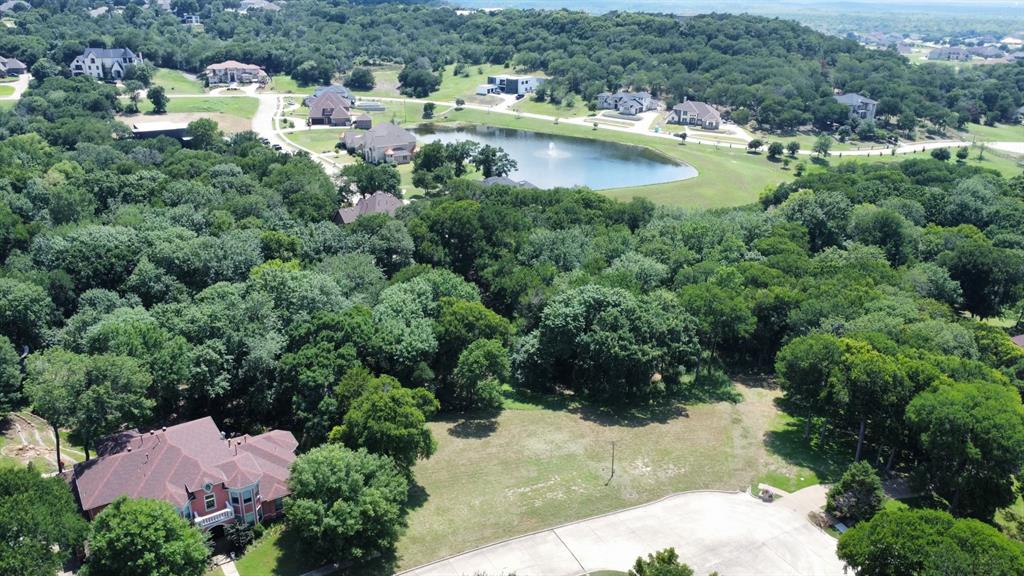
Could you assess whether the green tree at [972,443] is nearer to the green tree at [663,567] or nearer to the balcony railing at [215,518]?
the green tree at [663,567]

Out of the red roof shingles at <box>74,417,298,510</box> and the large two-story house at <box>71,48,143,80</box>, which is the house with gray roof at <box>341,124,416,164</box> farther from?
the red roof shingles at <box>74,417,298,510</box>

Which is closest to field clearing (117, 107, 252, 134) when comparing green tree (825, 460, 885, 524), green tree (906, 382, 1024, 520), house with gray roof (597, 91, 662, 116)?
house with gray roof (597, 91, 662, 116)

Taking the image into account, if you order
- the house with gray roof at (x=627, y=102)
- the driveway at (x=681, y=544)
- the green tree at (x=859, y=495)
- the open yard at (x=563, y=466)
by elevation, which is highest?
the house with gray roof at (x=627, y=102)

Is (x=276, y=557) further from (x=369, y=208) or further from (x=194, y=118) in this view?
(x=194, y=118)

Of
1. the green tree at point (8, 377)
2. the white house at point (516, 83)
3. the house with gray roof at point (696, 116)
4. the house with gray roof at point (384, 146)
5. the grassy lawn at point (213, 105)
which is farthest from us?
the white house at point (516, 83)

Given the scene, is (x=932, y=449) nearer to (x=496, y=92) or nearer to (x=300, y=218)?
(x=300, y=218)

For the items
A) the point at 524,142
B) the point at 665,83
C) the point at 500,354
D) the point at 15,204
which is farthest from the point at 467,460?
the point at 665,83

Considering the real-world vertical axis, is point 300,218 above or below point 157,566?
above

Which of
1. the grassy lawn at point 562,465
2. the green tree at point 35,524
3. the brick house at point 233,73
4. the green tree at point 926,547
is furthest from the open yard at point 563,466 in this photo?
the brick house at point 233,73
